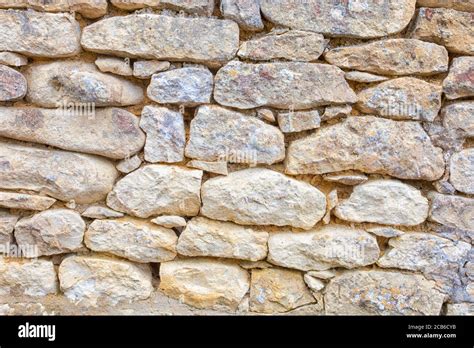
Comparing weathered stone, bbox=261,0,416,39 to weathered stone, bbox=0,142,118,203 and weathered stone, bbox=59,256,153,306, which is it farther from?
weathered stone, bbox=59,256,153,306

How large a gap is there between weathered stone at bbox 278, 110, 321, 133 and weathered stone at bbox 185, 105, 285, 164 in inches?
2.5

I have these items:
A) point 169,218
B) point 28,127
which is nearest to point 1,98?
point 28,127

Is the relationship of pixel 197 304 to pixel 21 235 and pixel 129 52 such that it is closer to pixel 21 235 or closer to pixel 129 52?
pixel 21 235

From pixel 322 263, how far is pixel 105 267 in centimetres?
112

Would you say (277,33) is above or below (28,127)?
above

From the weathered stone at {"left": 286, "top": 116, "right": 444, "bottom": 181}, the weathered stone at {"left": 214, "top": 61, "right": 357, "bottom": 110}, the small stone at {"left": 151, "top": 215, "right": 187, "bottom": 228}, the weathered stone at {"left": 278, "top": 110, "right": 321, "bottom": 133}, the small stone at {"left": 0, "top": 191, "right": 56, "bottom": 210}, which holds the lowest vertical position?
the small stone at {"left": 151, "top": 215, "right": 187, "bottom": 228}

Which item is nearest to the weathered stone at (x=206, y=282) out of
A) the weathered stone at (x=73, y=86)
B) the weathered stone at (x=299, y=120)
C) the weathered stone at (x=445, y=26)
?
the weathered stone at (x=299, y=120)

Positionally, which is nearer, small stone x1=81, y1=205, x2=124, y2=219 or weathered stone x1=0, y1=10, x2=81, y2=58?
weathered stone x1=0, y1=10, x2=81, y2=58

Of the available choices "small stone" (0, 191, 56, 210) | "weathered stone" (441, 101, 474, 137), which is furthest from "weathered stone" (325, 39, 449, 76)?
"small stone" (0, 191, 56, 210)

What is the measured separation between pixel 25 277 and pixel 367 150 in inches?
73.4

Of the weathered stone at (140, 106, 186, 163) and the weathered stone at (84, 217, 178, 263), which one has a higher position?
the weathered stone at (140, 106, 186, 163)

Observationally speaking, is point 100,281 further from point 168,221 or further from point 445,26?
point 445,26

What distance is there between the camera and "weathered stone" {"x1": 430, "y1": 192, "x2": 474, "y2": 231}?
2.12 metres

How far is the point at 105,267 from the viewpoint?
2115 mm
